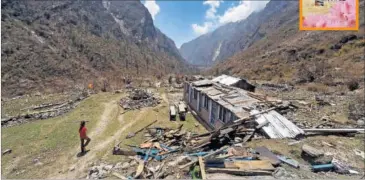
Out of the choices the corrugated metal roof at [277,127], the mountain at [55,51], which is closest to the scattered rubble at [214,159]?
the corrugated metal roof at [277,127]

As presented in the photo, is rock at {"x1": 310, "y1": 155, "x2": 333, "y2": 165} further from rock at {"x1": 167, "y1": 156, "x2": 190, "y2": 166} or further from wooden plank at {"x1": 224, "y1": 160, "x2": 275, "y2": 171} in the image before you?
rock at {"x1": 167, "y1": 156, "x2": 190, "y2": 166}

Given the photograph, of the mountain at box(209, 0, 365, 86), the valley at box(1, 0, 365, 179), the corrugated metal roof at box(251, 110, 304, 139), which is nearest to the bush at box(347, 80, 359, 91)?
the valley at box(1, 0, 365, 179)

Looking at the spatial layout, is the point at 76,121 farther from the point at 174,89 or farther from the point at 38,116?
the point at 174,89

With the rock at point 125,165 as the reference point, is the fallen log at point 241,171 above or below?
above

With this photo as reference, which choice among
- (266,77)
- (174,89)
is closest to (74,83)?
(174,89)

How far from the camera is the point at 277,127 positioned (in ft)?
45.3

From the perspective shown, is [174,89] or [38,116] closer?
[38,116]

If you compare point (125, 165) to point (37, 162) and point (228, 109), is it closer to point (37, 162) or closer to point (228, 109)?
point (37, 162)

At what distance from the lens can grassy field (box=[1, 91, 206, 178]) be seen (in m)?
13.2

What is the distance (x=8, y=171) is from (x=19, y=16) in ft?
221

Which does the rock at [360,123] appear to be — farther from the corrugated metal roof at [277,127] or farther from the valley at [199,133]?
the corrugated metal roof at [277,127]

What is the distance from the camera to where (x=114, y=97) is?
100 ft

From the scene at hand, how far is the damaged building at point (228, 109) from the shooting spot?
13.7 m

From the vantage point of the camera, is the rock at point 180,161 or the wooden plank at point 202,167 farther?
the rock at point 180,161
